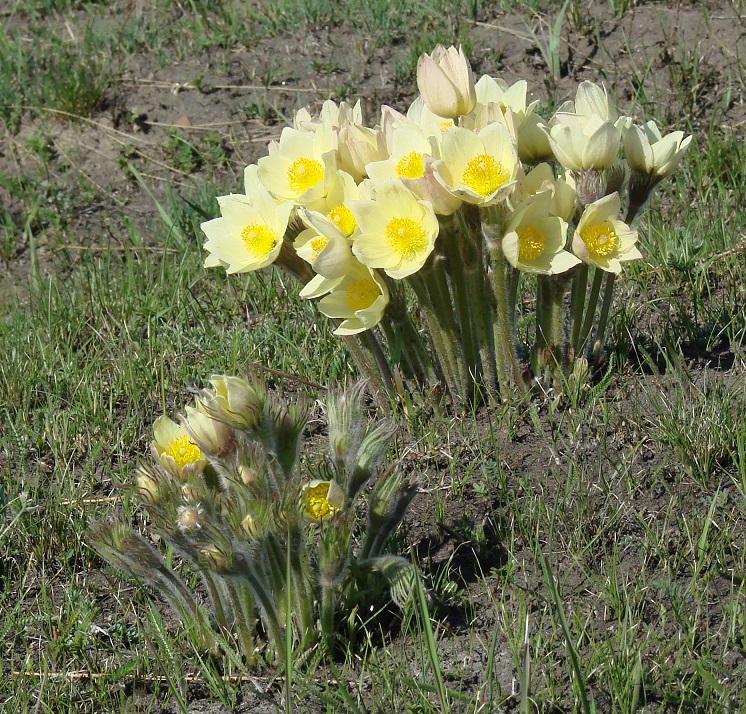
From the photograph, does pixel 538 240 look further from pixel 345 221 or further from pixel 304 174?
pixel 304 174

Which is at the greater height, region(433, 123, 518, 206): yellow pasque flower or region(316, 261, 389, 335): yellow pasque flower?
region(433, 123, 518, 206): yellow pasque flower

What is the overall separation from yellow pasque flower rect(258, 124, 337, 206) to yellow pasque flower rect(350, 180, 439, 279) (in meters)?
0.19

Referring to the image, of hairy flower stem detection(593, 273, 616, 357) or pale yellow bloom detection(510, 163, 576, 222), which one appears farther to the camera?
hairy flower stem detection(593, 273, 616, 357)

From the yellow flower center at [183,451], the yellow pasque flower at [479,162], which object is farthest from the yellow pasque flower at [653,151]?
A: the yellow flower center at [183,451]

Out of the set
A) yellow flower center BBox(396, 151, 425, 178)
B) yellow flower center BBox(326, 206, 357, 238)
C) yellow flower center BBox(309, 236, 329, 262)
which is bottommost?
yellow flower center BBox(309, 236, 329, 262)

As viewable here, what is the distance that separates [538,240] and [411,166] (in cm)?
38

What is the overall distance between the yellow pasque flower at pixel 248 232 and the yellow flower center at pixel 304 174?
0.07 meters

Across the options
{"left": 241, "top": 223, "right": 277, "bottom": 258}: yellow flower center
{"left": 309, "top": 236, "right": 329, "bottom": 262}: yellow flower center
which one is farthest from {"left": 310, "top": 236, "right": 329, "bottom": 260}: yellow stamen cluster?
{"left": 241, "top": 223, "right": 277, "bottom": 258}: yellow flower center

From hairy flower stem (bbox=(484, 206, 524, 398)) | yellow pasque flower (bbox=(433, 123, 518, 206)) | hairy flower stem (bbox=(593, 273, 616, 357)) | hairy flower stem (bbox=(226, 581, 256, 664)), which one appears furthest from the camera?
hairy flower stem (bbox=(593, 273, 616, 357))

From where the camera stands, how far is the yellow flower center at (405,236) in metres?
2.34

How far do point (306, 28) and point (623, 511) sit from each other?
142 inches

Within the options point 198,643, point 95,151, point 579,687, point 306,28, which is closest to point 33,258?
point 95,151

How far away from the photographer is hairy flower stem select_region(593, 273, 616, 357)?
8.82 feet

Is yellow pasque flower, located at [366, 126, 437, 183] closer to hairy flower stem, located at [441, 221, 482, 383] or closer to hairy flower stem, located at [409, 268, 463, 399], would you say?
hairy flower stem, located at [441, 221, 482, 383]
